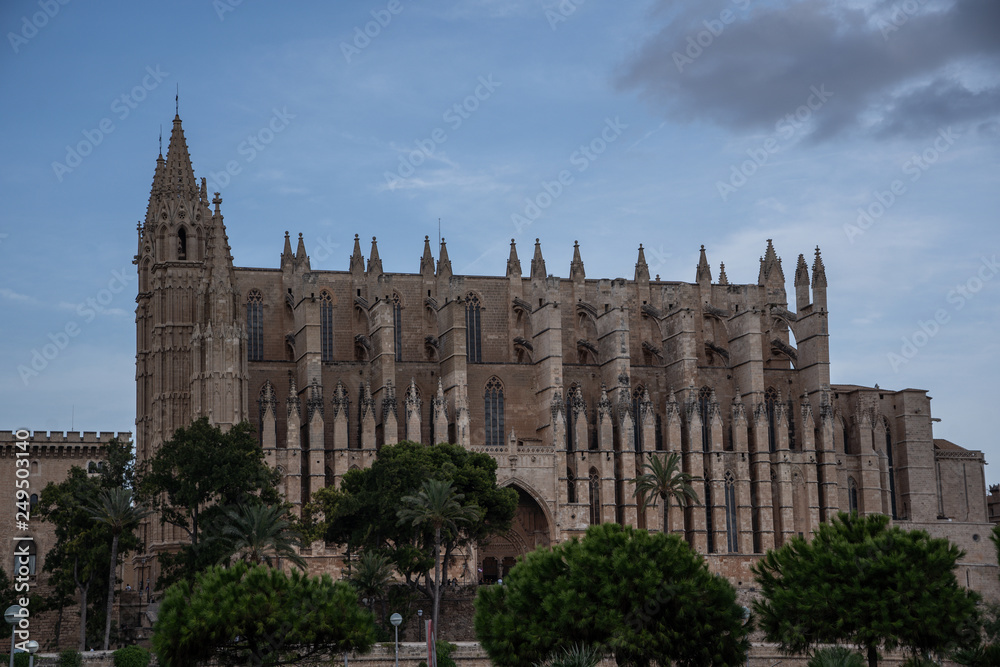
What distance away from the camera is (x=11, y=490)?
69375mm

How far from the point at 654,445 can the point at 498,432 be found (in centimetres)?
861

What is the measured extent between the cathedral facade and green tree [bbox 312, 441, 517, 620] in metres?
6.36

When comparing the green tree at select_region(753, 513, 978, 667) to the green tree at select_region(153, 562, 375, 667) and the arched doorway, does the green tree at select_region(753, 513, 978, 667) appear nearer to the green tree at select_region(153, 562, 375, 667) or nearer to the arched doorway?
the green tree at select_region(153, 562, 375, 667)

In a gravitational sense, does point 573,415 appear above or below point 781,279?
below

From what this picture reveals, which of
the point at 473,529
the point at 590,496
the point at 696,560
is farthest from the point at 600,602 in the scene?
the point at 590,496

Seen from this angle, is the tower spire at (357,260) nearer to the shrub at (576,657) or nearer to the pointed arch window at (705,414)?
the pointed arch window at (705,414)

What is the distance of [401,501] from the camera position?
202ft

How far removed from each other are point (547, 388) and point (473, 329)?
7.57 m

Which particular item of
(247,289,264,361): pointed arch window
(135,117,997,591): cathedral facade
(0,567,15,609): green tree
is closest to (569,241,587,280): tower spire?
(135,117,997,591): cathedral facade

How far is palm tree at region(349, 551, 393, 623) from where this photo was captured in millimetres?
58250

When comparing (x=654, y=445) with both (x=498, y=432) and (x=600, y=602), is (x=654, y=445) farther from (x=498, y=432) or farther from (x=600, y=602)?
(x=600, y=602)

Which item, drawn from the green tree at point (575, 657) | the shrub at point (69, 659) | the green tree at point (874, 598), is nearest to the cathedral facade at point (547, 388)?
the shrub at point (69, 659)

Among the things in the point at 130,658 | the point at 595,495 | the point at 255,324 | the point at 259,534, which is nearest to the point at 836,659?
the point at 130,658

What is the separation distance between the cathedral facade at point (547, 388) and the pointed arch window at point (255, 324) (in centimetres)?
12
